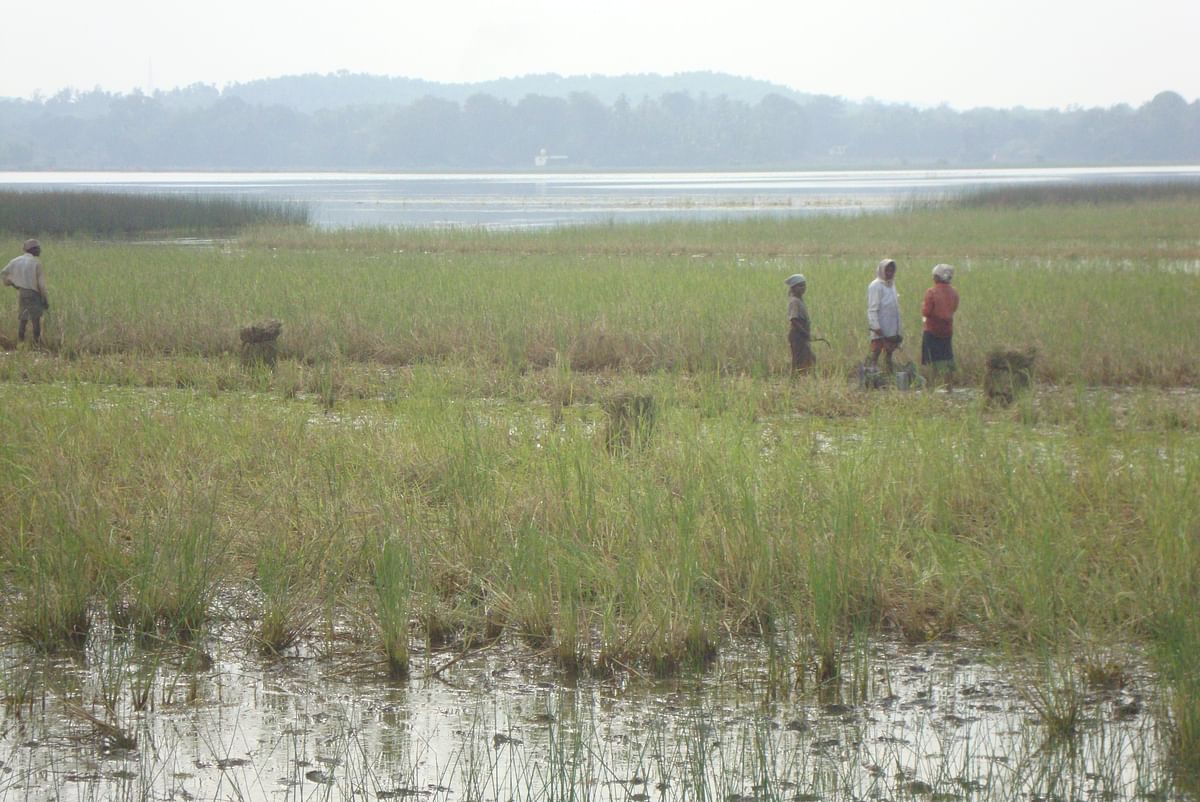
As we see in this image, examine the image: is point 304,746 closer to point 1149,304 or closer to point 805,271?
point 1149,304

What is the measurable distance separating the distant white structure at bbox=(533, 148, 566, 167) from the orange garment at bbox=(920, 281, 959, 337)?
15259 centimetres

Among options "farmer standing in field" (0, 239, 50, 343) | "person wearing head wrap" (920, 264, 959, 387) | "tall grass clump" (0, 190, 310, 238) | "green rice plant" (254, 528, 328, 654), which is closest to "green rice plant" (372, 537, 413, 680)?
"green rice plant" (254, 528, 328, 654)

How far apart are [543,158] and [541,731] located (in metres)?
159

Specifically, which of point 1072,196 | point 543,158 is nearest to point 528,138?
point 543,158

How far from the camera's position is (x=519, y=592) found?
5.69 meters

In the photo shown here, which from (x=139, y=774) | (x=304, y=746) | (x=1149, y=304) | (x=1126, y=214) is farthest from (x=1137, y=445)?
(x=1126, y=214)

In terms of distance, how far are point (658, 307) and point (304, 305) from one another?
4349 mm

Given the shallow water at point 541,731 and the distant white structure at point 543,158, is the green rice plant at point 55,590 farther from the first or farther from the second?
the distant white structure at point 543,158

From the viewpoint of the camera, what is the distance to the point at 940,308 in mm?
11102


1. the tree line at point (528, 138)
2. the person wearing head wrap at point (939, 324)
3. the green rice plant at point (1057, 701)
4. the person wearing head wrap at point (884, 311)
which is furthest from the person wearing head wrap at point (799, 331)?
the tree line at point (528, 138)

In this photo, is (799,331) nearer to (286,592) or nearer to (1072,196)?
(286,592)

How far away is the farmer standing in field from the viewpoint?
545 inches

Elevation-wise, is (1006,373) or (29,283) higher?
(29,283)

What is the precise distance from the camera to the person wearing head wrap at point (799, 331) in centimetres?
1123
